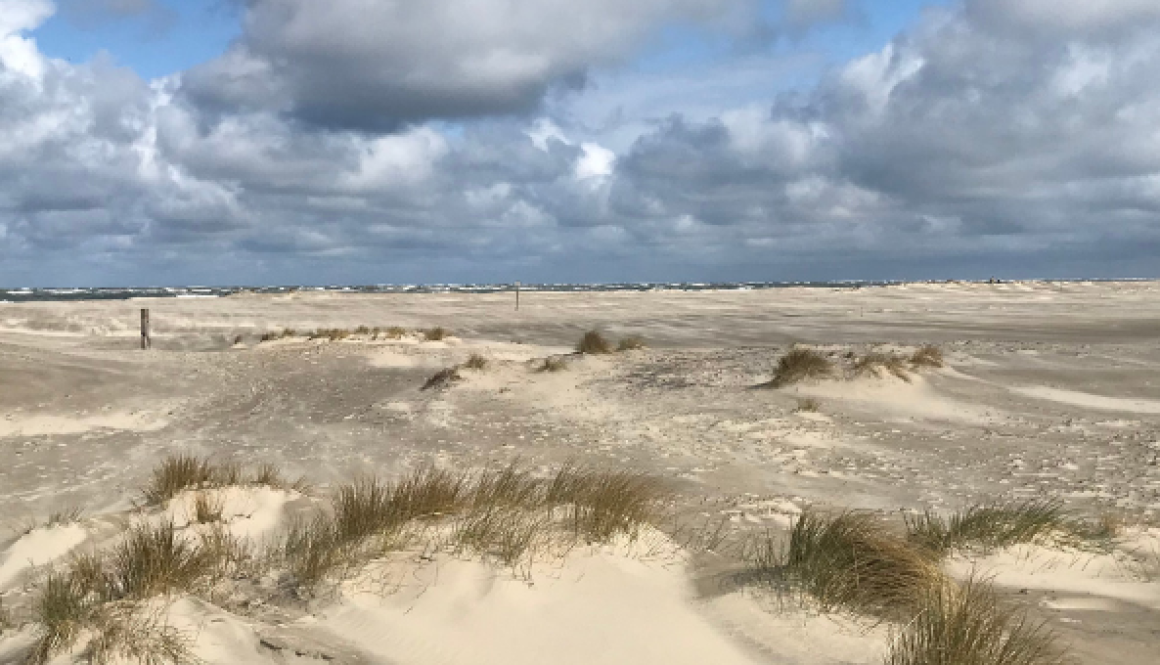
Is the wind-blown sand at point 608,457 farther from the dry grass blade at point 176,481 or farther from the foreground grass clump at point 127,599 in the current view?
the dry grass blade at point 176,481

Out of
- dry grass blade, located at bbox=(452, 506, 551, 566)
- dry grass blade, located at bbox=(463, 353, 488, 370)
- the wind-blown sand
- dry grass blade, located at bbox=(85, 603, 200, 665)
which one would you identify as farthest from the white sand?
dry grass blade, located at bbox=(463, 353, 488, 370)

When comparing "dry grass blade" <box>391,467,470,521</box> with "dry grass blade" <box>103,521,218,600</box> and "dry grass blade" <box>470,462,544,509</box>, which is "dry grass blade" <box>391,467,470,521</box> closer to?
"dry grass blade" <box>470,462,544,509</box>

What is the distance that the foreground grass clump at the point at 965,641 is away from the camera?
355 centimetres

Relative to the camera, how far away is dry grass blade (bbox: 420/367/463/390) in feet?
54.7

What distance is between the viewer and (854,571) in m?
4.70

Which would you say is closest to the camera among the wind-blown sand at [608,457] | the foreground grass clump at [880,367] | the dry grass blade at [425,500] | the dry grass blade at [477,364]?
the wind-blown sand at [608,457]

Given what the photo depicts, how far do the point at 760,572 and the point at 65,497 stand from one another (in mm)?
8168

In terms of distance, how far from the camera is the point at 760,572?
16.9 feet

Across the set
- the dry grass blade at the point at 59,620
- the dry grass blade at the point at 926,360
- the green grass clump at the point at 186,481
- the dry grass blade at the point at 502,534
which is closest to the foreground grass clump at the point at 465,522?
the dry grass blade at the point at 502,534

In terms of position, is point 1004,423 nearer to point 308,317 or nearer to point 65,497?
point 65,497

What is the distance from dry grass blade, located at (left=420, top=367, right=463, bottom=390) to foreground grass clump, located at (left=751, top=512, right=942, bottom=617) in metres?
12.0

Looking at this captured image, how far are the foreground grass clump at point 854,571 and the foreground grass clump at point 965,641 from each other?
0.33 metres

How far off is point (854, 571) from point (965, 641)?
1.13 metres

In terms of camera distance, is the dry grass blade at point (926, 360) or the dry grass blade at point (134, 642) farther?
the dry grass blade at point (926, 360)
